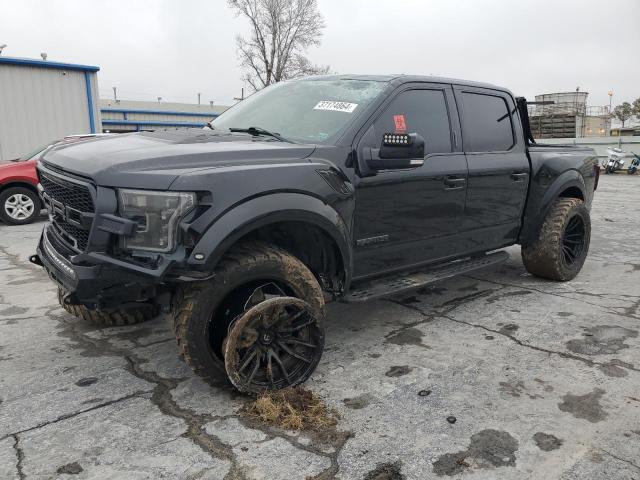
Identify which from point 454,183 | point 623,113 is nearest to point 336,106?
point 454,183

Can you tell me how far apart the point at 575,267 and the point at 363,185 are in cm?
315

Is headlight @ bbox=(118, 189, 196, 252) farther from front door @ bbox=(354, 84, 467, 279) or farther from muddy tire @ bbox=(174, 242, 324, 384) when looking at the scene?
front door @ bbox=(354, 84, 467, 279)

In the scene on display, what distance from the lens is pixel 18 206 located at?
8.98 m

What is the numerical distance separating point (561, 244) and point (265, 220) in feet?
11.4

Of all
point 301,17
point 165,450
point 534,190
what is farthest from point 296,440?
point 301,17

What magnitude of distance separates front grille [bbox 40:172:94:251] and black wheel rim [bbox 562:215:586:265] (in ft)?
14.6

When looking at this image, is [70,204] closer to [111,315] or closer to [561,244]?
[111,315]

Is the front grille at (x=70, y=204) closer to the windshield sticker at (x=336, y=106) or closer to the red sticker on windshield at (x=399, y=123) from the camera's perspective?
the windshield sticker at (x=336, y=106)

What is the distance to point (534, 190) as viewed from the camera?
4.73 m

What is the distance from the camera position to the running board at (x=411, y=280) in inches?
131

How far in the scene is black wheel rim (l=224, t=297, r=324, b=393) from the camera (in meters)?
2.62

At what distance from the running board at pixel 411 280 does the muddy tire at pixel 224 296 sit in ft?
1.50

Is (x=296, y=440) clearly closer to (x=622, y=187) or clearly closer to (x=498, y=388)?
(x=498, y=388)

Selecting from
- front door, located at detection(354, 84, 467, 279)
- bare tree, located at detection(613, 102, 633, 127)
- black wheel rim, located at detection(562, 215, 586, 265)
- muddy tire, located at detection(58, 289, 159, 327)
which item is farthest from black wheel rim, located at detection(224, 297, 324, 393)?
bare tree, located at detection(613, 102, 633, 127)
